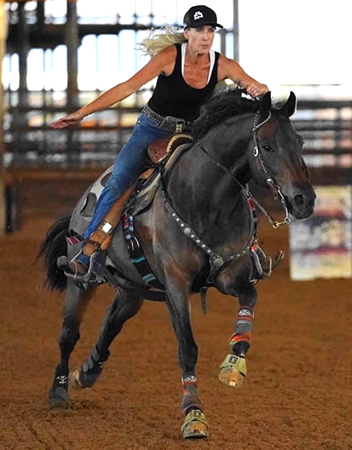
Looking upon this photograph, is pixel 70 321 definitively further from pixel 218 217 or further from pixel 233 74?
pixel 233 74

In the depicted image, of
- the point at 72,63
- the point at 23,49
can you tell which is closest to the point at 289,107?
the point at 72,63

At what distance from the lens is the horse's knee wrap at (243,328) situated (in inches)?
227

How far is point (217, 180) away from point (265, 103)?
504mm

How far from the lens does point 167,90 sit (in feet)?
20.4

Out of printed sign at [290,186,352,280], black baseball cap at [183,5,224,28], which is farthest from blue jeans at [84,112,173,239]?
printed sign at [290,186,352,280]

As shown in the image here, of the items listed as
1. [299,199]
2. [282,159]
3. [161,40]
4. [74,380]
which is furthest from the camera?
[74,380]

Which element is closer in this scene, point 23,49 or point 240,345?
point 240,345

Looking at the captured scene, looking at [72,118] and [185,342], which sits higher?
[72,118]

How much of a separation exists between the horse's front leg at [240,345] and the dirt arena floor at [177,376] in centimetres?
34

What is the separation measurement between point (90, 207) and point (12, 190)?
35.5 feet

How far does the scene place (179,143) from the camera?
20.4ft

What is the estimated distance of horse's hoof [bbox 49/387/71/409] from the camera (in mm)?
6918

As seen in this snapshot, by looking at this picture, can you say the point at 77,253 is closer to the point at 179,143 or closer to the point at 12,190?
the point at 179,143

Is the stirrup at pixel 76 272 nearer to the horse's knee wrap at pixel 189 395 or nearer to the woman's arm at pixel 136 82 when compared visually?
the woman's arm at pixel 136 82
